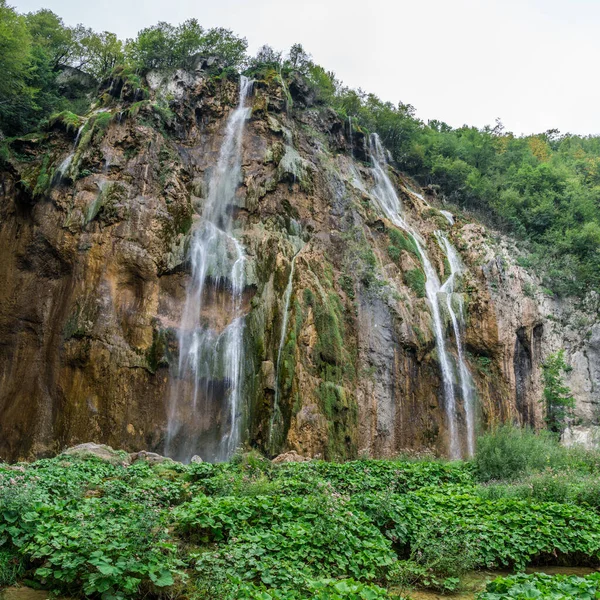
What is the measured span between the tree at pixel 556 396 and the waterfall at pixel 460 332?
562cm

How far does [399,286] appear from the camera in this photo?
25141 millimetres

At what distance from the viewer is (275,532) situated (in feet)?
22.1

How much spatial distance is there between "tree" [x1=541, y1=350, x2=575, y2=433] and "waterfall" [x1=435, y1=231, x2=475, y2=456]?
562cm

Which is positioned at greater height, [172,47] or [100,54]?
[100,54]

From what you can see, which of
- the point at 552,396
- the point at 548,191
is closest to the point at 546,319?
the point at 552,396

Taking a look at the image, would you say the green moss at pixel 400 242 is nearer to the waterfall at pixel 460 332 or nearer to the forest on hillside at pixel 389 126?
the waterfall at pixel 460 332

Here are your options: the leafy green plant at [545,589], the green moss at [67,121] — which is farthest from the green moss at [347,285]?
the leafy green plant at [545,589]

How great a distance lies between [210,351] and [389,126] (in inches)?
1052

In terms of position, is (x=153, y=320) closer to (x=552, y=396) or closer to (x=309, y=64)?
(x=552, y=396)

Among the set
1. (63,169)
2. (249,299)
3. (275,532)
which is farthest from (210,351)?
(275,532)

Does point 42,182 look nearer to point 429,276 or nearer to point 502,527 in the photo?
point 429,276

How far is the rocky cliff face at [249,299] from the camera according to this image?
63.4 feet

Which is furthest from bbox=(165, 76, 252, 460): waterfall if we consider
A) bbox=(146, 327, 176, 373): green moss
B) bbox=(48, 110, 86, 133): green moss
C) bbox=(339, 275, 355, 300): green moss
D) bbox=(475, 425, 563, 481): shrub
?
bbox=(475, 425, 563, 481): shrub

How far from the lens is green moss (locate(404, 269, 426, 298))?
25250 mm
